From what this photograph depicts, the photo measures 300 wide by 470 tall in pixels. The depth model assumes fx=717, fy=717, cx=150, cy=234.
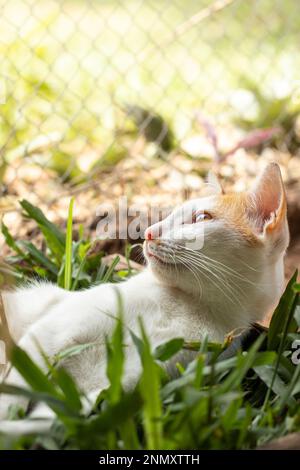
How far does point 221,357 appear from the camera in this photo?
1969mm

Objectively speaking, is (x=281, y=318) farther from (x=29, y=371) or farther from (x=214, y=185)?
(x=29, y=371)

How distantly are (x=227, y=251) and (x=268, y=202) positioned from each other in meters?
0.22

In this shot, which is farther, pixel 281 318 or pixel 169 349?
pixel 281 318

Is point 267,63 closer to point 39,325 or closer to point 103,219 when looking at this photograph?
point 103,219

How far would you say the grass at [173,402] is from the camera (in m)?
1.39

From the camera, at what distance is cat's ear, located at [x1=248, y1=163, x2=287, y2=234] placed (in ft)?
6.73

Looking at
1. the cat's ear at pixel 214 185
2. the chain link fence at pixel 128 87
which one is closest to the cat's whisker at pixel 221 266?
the cat's ear at pixel 214 185

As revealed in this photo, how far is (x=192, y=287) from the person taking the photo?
2037mm

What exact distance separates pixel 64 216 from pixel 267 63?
6.43ft

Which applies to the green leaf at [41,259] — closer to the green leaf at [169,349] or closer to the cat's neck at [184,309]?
the cat's neck at [184,309]

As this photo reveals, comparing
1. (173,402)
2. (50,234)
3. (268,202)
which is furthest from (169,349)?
(50,234)

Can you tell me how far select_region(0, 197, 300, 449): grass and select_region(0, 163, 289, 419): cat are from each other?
0.08 m

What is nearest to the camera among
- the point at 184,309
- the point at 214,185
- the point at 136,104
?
the point at 184,309

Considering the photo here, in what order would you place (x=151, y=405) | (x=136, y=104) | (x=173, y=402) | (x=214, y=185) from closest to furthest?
(x=151, y=405) → (x=173, y=402) → (x=214, y=185) → (x=136, y=104)
